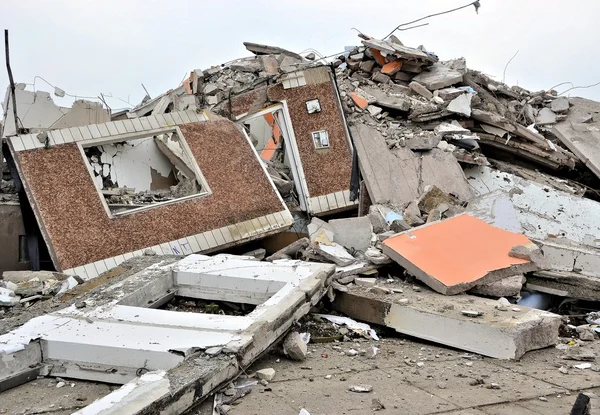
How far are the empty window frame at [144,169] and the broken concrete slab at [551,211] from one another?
13.1 ft

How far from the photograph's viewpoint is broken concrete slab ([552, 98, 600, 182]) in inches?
391

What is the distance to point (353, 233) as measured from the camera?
617cm

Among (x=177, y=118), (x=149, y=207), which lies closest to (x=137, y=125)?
(x=177, y=118)

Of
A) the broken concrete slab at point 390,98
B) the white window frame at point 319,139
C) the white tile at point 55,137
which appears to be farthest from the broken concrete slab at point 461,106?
the white tile at point 55,137

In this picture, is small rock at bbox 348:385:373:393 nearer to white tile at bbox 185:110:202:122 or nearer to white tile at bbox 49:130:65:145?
white tile at bbox 49:130:65:145

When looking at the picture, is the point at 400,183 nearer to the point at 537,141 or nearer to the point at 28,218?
the point at 537,141

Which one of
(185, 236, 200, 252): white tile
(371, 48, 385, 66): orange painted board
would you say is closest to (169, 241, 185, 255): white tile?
(185, 236, 200, 252): white tile

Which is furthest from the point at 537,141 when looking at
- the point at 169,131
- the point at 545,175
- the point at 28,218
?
the point at 28,218

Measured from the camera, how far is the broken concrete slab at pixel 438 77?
33.8ft

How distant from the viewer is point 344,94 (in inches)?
385

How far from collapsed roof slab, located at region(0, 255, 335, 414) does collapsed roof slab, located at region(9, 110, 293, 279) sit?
93.1 inches

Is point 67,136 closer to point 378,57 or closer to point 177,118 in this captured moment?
point 177,118

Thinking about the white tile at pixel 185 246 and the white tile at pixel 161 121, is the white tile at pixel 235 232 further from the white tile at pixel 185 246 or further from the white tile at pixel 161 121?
the white tile at pixel 161 121

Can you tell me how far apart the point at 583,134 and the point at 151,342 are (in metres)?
9.38
